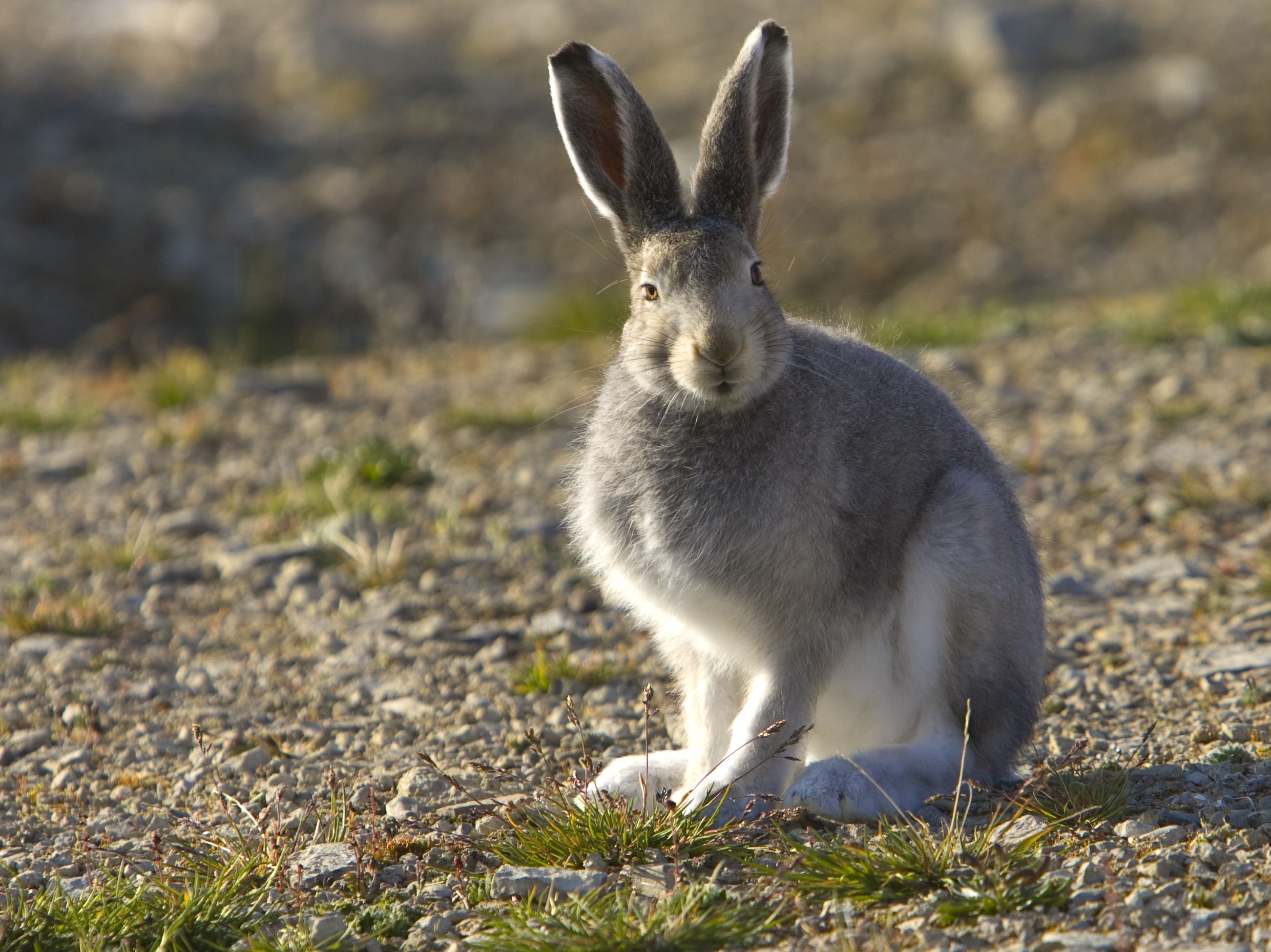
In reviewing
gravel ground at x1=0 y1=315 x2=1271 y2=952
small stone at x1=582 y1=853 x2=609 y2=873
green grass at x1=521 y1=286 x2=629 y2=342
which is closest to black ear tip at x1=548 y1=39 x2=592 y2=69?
gravel ground at x1=0 y1=315 x2=1271 y2=952

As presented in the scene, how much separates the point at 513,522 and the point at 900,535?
11.0 feet

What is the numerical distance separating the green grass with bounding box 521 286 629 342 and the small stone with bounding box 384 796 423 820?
22.7 ft

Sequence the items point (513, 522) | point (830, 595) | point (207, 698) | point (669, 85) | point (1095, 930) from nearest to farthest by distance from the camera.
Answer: point (1095, 930)
point (830, 595)
point (207, 698)
point (513, 522)
point (669, 85)

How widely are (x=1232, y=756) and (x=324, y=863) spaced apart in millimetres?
2802

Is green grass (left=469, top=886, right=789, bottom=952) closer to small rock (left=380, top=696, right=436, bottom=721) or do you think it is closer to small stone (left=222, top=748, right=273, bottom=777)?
small stone (left=222, top=748, right=273, bottom=777)

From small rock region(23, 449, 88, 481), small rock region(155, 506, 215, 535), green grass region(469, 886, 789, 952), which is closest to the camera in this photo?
green grass region(469, 886, 789, 952)

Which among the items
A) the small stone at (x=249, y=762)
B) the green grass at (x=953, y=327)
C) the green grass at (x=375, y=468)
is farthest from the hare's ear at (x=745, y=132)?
the green grass at (x=953, y=327)

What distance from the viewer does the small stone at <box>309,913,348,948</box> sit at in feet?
11.7

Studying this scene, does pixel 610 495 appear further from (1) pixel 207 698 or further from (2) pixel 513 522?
(2) pixel 513 522

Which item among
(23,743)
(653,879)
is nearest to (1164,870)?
(653,879)

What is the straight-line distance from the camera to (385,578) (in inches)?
263

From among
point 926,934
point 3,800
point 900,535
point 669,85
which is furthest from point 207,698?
point 669,85

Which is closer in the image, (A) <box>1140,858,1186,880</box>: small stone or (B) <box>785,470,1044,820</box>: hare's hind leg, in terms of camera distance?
(A) <box>1140,858,1186,880</box>: small stone

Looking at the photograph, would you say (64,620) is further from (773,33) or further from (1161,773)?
(1161,773)
